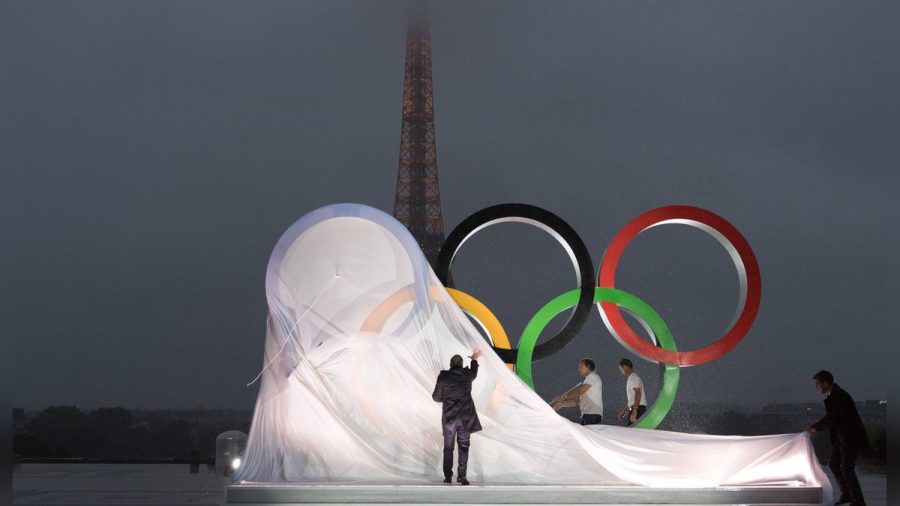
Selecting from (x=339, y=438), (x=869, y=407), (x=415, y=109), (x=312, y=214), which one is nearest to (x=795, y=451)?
(x=339, y=438)

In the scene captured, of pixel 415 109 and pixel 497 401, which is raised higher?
pixel 415 109

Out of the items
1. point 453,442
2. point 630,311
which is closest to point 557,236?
point 630,311

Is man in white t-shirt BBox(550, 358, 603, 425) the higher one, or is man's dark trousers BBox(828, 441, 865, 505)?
man in white t-shirt BBox(550, 358, 603, 425)

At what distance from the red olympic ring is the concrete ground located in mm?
2821

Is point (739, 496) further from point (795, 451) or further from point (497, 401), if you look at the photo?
point (497, 401)

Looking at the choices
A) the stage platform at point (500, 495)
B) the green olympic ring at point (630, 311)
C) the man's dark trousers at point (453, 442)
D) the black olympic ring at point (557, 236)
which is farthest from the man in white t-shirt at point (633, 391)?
the man's dark trousers at point (453, 442)

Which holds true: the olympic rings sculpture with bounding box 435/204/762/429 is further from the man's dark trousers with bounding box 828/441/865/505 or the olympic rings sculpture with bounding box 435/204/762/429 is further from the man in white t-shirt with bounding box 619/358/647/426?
the man's dark trousers with bounding box 828/441/865/505

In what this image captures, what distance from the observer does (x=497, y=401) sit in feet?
40.5

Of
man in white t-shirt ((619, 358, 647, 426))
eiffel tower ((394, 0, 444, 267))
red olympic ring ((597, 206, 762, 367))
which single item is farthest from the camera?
eiffel tower ((394, 0, 444, 267))

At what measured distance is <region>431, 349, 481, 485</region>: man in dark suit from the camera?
11492mm

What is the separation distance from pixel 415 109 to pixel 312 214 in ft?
94.6

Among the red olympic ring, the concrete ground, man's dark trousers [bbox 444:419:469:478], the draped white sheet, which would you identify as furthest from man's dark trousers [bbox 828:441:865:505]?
man's dark trousers [bbox 444:419:469:478]

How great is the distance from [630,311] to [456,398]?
3975 millimetres

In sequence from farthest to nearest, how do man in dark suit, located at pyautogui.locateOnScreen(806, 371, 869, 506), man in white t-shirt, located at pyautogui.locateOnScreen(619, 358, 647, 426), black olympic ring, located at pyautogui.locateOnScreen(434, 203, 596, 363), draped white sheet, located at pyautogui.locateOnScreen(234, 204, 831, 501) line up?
black olympic ring, located at pyautogui.locateOnScreen(434, 203, 596, 363), man in white t-shirt, located at pyautogui.locateOnScreen(619, 358, 647, 426), draped white sheet, located at pyautogui.locateOnScreen(234, 204, 831, 501), man in dark suit, located at pyautogui.locateOnScreen(806, 371, 869, 506)
